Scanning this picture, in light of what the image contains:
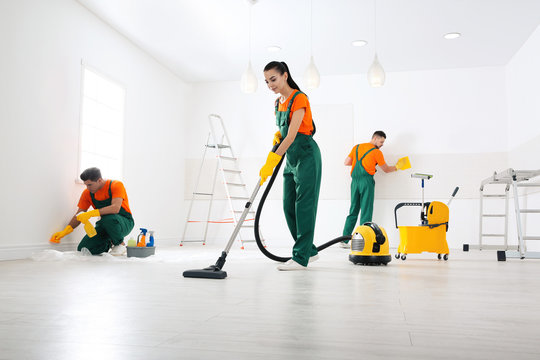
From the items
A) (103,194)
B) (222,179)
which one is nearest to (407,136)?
(222,179)

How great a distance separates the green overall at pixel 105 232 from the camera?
13.9 ft

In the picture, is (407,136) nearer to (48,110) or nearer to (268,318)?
(48,110)

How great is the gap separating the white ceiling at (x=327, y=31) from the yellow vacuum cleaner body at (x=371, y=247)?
2633 millimetres

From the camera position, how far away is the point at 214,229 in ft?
23.7

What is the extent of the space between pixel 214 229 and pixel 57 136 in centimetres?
327

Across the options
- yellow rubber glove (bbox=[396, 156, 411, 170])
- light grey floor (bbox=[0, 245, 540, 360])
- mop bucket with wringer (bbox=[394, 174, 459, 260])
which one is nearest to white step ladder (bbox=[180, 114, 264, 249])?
yellow rubber glove (bbox=[396, 156, 411, 170])

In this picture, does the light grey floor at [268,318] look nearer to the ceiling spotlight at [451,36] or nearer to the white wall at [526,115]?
the white wall at [526,115]

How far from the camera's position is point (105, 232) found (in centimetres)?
433

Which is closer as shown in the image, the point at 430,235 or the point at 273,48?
the point at 430,235

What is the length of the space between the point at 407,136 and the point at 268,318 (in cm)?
585

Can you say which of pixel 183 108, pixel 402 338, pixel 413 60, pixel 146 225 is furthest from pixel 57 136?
pixel 413 60

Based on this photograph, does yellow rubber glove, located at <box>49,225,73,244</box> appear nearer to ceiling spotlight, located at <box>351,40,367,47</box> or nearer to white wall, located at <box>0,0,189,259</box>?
white wall, located at <box>0,0,189,259</box>

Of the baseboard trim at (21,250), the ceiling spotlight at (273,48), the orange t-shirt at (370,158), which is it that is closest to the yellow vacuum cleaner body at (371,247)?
the baseboard trim at (21,250)

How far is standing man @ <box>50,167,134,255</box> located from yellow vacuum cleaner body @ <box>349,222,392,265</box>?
2276mm
